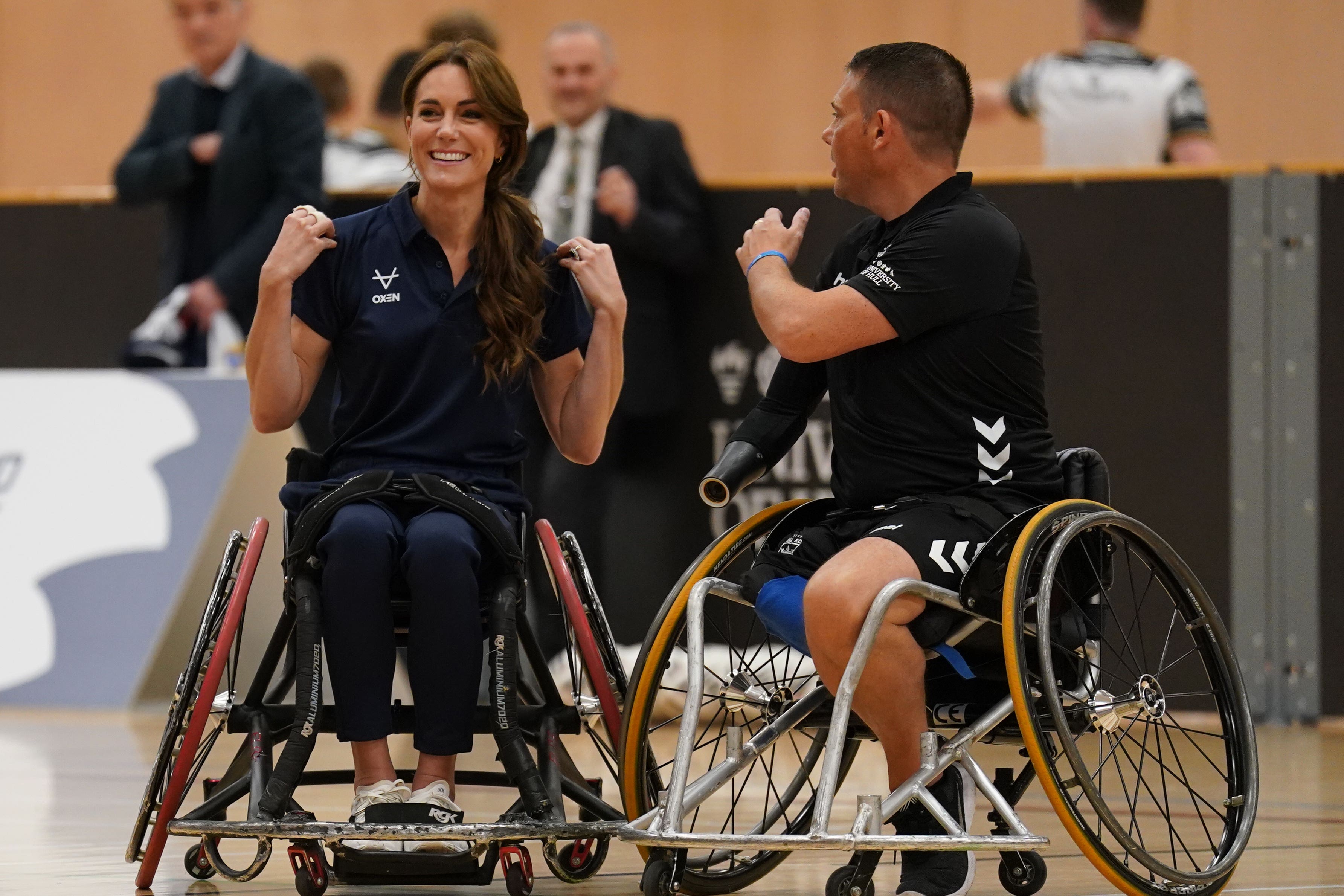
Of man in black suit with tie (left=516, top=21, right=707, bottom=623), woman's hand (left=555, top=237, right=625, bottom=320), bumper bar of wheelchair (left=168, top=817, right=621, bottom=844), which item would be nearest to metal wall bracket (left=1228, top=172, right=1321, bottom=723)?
man in black suit with tie (left=516, top=21, right=707, bottom=623)

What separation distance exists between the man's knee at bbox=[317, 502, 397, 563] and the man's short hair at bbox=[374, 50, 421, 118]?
14.3 feet

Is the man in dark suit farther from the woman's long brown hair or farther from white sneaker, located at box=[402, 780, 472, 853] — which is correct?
white sneaker, located at box=[402, 780, 472, 853]

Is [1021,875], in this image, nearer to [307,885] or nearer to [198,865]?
[307,885]

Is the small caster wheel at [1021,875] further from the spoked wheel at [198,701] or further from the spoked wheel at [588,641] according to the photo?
the spoked wheel at [198,701]

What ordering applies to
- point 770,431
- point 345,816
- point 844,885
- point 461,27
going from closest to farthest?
point 844,885, point 770,431, point 345,816, point 461,27

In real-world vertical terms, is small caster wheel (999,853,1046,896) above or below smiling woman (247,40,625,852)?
below

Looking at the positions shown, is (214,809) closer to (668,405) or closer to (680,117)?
(668,405)

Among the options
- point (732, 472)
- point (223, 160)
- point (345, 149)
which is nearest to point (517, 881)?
point (732, 472)

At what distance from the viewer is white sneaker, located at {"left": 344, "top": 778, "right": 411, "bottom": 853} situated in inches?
115

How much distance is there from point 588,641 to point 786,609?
354 mm

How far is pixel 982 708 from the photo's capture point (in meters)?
3.06

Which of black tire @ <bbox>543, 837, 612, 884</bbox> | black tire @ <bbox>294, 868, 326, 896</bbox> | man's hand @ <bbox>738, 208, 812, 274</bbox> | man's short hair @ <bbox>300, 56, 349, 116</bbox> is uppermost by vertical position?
man's short hair @ <bbox>300, 56, 349, 116</bbox>

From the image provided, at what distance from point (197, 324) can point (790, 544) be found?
3867 mm

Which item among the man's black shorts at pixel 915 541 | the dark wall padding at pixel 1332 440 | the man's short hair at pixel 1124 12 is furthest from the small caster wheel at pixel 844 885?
the man's short hair at pixel 1124 12
